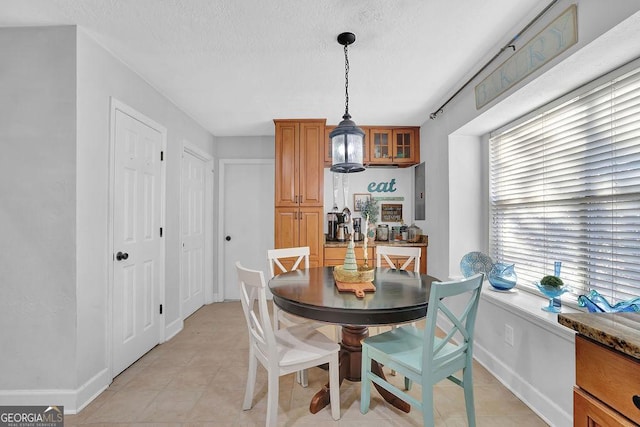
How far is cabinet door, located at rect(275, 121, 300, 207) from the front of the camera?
11.7 feet

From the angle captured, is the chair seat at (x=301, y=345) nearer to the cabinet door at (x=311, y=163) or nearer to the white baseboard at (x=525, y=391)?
the white baseboard at (x=525, y=391)

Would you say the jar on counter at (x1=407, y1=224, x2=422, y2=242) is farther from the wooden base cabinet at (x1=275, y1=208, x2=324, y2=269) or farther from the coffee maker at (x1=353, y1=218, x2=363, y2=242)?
the wooden base cabinet at (x1=275, y1=208, x2=324, y2=269)

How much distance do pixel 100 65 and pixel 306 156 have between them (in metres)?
2.09

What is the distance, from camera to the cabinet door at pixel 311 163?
3.58 metres

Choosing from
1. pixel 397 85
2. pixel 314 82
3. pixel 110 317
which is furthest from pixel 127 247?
pixel 397 85

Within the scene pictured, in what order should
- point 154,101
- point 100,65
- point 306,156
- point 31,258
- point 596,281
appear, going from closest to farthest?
point 596,281, point 31,258, point 100,65, point 154,101, point 306,156

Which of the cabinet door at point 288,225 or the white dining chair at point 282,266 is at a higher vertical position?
Result: the cabinet door at point 288,225

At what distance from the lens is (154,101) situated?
273 cm

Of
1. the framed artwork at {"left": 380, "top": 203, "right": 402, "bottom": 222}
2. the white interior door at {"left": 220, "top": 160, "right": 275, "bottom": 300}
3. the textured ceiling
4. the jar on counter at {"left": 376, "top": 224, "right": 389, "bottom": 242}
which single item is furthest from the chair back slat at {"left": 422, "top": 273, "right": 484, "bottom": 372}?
the white interior door at {"left": 220, "top": 160, "right": 275, "bottom": 300}

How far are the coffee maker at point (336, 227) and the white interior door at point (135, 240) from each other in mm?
2048

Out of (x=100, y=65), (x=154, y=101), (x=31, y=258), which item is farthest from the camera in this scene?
(x=154, y=101)

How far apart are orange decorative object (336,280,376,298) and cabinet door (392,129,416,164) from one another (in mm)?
2389

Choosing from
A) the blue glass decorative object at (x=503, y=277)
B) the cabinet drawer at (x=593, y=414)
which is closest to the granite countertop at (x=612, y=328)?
the cabinet drawer at (x=593, y=414)

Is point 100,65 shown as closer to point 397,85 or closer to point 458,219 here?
point 397,85
